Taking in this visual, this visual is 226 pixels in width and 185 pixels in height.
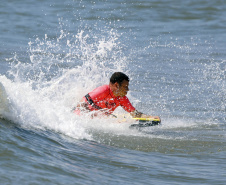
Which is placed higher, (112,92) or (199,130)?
(112,92)

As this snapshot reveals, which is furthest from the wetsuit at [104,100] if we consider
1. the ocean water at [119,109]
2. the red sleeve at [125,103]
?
the ocean water at [119,109]

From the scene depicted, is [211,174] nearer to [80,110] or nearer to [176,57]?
[80,110]

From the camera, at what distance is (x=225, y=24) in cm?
2328

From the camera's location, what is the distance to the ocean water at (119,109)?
6.00 m

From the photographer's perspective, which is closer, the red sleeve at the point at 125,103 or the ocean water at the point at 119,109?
the ocean water at the point at 119,109

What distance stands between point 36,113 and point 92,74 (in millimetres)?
3683

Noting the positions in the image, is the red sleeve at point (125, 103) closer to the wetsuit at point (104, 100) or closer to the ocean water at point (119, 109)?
the wetsuit at point (104, 100)

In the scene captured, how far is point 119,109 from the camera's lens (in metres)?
10.4

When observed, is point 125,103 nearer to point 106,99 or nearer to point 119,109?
point 106,99

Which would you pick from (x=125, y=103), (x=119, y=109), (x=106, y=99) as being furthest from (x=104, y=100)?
(x=119, y=109)

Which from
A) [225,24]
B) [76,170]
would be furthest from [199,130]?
[225,24]

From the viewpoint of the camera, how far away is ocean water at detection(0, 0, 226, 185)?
6000 millimetres

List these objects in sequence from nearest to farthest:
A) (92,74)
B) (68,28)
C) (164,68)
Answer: (92,74), (164,68), (68,28)

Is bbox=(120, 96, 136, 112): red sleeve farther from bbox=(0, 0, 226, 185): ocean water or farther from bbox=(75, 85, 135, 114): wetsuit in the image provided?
bbox=(0, 0, 226, 185): ocean water
